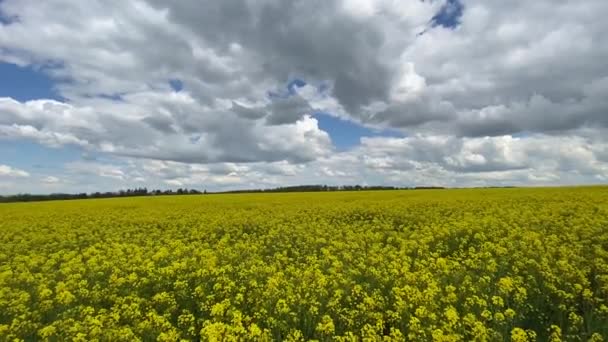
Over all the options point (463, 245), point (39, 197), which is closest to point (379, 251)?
point (463, 245)

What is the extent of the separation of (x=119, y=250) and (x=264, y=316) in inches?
295

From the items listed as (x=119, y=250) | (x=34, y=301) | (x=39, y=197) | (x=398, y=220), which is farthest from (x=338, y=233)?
(x=39, y=197)

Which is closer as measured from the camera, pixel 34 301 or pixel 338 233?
pixel 34 301

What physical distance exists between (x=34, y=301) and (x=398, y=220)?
16220 mm

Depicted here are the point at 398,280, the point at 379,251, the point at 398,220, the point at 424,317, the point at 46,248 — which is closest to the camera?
the point at 424,317

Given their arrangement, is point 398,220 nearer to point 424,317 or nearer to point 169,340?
point 424,317

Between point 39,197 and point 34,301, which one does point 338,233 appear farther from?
point 39,197

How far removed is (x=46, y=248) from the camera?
15.5 metres

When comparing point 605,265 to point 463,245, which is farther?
point 463,245

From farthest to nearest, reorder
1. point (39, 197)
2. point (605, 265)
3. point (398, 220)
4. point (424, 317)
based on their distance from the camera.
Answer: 1. point (39, 197)
2. point (398, 220)
3. point (605, 265)
4. point (424, 317)

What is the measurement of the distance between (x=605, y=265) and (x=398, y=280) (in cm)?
509

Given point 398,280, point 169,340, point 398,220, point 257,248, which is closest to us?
point 169,340

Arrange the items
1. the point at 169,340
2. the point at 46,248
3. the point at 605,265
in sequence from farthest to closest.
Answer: the point at 46,248
the point at 605,265
the point at 169,340

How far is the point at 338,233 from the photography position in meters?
15.8
